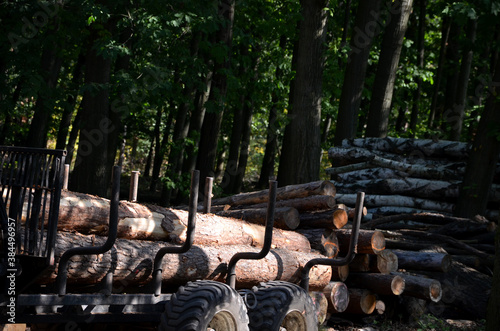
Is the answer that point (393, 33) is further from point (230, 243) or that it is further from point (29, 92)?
point (230, 243)

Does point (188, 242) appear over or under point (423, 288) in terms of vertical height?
over

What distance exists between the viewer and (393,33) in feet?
53.5

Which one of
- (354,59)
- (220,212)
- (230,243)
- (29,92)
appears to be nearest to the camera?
(230,243)

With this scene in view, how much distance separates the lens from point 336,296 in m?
8.09

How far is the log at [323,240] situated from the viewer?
27.2ft

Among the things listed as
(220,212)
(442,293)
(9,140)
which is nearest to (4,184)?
(220,212)

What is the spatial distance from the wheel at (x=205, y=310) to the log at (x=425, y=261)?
4424 mm

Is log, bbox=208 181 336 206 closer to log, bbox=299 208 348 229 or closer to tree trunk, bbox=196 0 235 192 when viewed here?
log, bbox=299 208 348 229

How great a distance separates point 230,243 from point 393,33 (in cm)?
1091

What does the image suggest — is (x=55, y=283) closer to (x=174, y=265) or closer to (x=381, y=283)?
(x=174, y=265)

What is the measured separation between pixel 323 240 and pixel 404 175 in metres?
5.56

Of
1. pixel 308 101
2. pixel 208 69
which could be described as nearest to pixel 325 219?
pixel 308 101

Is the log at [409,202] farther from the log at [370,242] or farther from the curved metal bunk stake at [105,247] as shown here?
the curved metal bunk stake at [105,247]

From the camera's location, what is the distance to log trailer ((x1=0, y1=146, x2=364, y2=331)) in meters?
4.86
